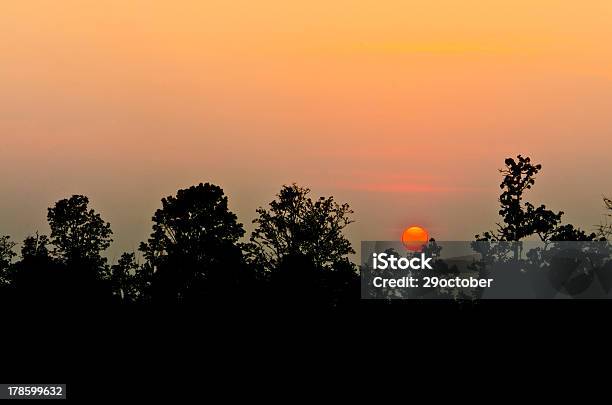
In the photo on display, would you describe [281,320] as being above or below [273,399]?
above

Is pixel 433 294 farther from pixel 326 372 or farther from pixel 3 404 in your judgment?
pixel 3 404

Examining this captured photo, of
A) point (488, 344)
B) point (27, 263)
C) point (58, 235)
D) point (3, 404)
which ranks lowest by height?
point (3, 404)

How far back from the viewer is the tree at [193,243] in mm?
128250

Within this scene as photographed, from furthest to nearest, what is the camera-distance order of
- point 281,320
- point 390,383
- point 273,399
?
point 281,320
point 390,383
point 273,399

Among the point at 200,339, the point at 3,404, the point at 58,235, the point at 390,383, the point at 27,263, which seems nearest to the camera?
the point at 3,404

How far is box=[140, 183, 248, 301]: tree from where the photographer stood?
421 feet

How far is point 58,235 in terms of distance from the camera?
155625 millimetres

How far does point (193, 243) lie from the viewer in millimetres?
140875

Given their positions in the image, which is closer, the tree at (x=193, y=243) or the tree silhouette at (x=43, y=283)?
the tree silhouette at (x=43, y=283)

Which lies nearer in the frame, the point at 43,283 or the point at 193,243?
the point at 43,283

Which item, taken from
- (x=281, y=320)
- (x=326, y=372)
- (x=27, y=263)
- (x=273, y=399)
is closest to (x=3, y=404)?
(x=273, y=399)

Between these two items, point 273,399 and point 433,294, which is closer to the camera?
point 273,399

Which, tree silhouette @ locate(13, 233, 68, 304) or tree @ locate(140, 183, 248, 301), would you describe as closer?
tree silhouette @ locate(13, 233, 68, 304)

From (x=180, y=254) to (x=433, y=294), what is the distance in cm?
2513
